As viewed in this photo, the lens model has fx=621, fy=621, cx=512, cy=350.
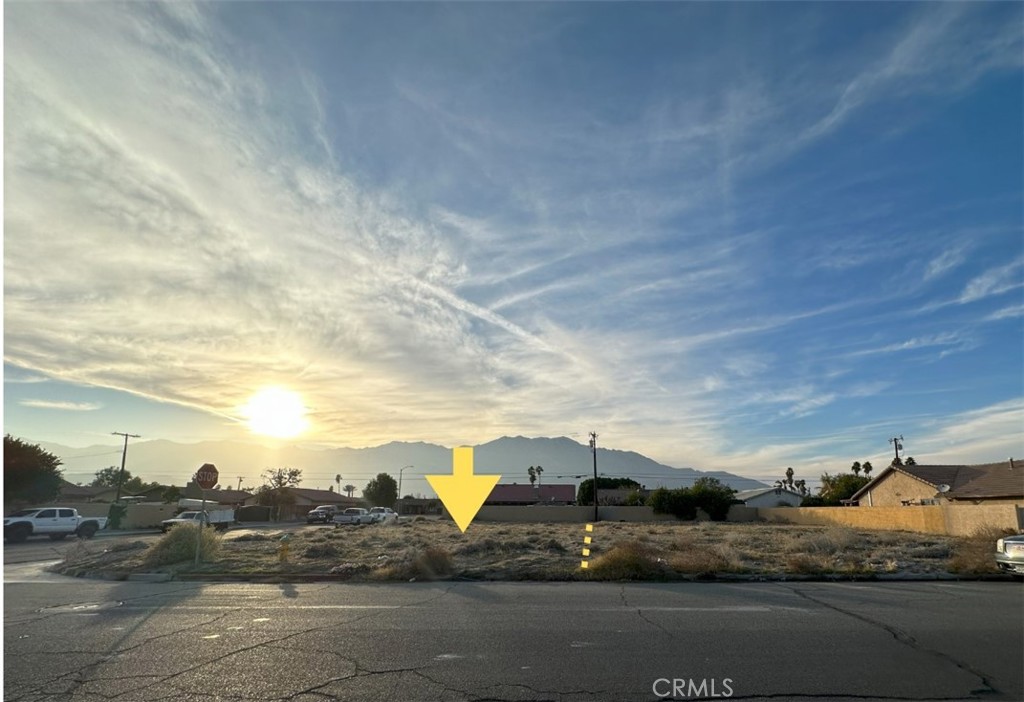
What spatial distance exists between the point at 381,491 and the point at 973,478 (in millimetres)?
65759

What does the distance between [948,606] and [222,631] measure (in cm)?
1160

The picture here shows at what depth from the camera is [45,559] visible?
72.5 ft

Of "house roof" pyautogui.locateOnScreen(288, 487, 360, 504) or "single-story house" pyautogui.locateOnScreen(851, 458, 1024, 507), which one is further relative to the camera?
"house roof" pyautogui.locateOnScreen(288, 487, 360, 504)

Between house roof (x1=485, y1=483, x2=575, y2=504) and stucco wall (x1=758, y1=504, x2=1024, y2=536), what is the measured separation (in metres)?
48.4

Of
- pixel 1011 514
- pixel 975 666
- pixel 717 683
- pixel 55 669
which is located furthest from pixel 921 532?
pixel 55 669

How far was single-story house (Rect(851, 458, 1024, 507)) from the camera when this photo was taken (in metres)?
37.8

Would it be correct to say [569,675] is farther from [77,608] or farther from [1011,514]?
[1011,514]

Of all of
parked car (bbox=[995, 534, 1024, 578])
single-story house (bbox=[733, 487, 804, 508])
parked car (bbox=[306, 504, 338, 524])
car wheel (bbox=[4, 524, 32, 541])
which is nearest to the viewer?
parked car (bbox=[995, 534, 1024, 578])

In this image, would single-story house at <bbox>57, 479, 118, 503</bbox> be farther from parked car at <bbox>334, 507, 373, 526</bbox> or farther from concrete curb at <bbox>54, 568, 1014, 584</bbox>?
concrete curb at <bbox>54, 568, 1014, 584</bbox>

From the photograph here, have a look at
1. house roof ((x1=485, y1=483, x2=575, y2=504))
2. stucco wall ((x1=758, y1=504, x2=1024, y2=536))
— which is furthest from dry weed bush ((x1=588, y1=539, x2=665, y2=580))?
house roof ((x1=485, y1=483, x2=575, y2=504))

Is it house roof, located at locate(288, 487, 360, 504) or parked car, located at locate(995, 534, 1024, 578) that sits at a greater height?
house roof, located at locate(288, 487, 360, 504)

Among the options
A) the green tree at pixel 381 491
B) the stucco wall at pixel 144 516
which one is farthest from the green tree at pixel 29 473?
the green tree at pixel 381 491

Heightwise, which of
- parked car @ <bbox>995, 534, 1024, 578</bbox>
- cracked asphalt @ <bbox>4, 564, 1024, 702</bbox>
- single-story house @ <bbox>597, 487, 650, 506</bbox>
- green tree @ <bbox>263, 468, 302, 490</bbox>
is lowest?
cracked asphalt @ <bbox>4, 564, 1024, 702</bbox>

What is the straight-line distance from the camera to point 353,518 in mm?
50031
